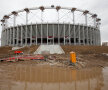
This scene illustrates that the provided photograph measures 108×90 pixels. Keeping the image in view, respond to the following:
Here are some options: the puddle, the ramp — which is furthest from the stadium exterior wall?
the puddle

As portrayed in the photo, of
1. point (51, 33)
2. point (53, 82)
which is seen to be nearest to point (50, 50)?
point (51, 33)

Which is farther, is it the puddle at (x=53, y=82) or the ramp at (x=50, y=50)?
the ramp at (x=50, y=50)

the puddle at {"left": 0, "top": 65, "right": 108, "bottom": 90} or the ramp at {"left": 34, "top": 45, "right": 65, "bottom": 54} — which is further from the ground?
the ramp at {"left": 34, "top": 45, "right": 65, "bottom": 54}

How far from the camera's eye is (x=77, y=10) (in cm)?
4691

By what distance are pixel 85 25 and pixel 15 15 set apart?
32993mm

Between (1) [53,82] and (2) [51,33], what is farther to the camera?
(2) [51,33]

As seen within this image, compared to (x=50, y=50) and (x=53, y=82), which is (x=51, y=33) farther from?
(x=53, y=82)

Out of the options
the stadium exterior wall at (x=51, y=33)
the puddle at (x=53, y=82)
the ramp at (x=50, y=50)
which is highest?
the stadium exterior wall at (x=51, y=33)

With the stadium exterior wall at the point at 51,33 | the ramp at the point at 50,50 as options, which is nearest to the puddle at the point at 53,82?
the ramp at the point at 50,50

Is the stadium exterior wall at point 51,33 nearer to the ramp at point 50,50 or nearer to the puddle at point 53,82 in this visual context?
the ramp at point 50,50

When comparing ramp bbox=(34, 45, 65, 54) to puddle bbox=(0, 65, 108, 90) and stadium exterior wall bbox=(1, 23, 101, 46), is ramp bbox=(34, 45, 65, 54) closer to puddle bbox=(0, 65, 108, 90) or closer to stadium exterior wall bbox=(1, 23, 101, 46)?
stadium exterior wall bbox=(1, 23, 101, 46)

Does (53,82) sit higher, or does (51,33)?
(51,33)

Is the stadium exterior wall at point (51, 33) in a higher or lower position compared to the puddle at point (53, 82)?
higher

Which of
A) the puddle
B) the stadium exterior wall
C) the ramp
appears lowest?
the puddle
